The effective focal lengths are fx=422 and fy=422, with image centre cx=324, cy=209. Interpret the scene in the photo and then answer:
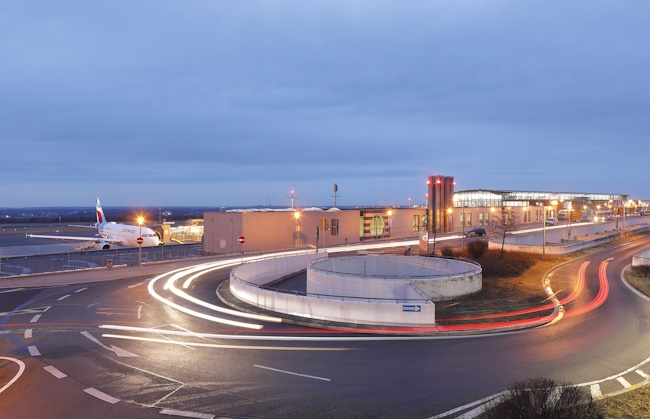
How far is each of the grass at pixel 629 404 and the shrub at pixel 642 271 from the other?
29.2 m

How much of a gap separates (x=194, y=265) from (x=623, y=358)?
34672 mm

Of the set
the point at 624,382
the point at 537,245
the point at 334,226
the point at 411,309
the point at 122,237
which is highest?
the point at 334,226

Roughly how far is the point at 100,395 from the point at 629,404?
1549 centimetres

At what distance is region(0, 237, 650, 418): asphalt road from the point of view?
12.1 metres

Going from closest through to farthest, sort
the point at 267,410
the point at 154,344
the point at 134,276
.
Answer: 1. the point at 267,410
2. the point at 154,344
3. the point at 134,276

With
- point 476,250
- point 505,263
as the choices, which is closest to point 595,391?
point 505,263

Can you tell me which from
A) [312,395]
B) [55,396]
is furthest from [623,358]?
[55,396]

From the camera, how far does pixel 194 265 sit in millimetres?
41156

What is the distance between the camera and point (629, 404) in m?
12.2

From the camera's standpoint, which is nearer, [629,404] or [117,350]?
[629,404]

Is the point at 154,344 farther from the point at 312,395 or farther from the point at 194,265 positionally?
the point at 194,265

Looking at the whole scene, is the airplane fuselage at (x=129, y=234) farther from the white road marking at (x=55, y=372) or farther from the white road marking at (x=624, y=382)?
the white road marking at (x=624, y=382)

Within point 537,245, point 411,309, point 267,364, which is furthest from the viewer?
point 537,245

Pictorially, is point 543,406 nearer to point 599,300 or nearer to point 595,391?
point 595,391
